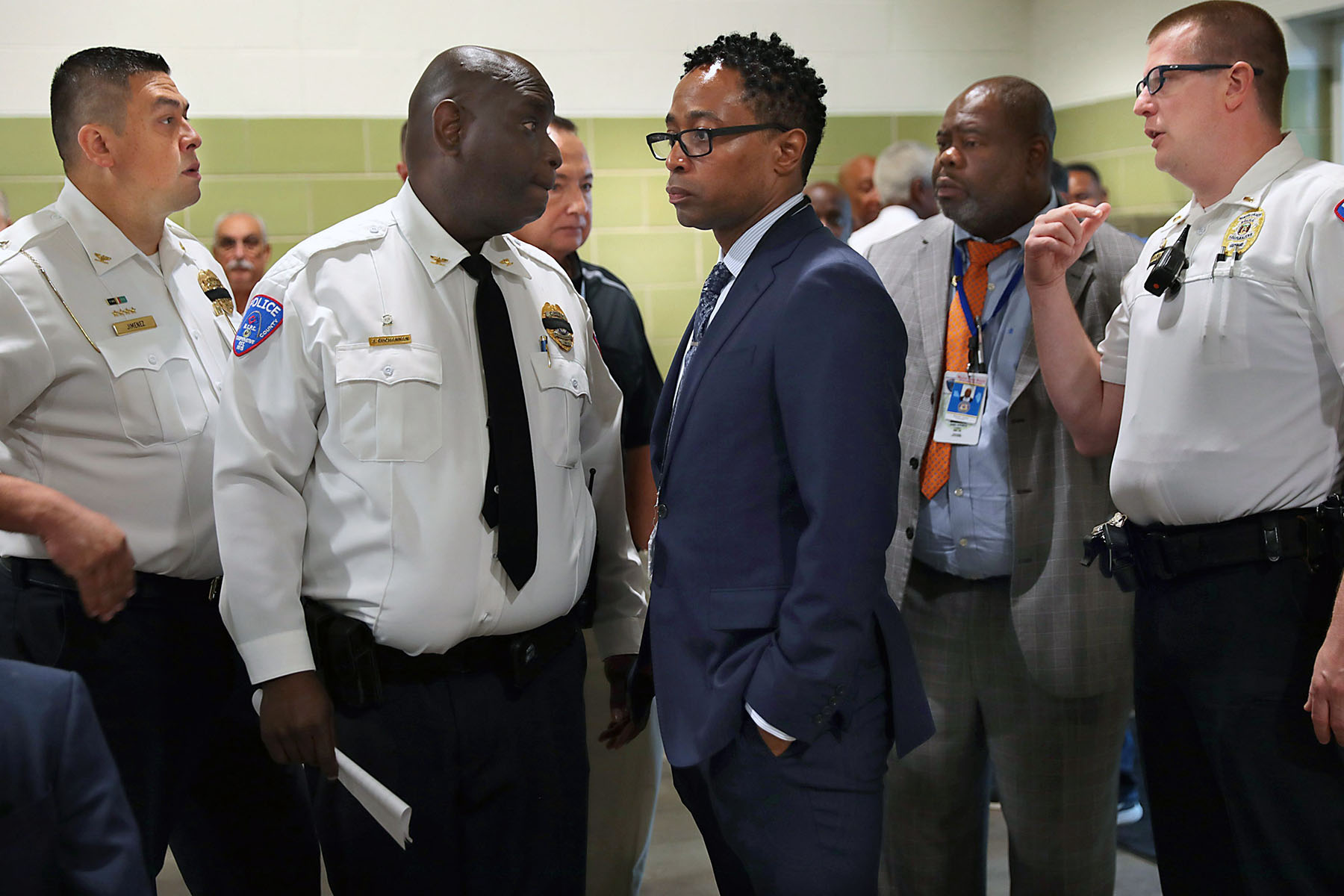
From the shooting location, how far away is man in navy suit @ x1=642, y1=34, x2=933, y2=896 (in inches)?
56.5

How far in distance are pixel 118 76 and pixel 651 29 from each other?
290 centimetres

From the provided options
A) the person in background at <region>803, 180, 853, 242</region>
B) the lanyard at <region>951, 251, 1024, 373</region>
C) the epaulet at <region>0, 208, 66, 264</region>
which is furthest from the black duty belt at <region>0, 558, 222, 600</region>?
the person in background at <region>803, 180, 853, 242</region>

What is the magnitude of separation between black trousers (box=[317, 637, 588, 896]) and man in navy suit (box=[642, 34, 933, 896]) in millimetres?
255

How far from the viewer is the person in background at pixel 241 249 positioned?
13.8 ft

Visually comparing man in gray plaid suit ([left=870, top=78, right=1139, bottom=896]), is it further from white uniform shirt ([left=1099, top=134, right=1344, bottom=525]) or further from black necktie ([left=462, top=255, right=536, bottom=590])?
black necktie ([left=462, top=255, right=536, bottom=590])

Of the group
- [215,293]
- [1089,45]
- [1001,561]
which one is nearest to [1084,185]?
[1089,45]

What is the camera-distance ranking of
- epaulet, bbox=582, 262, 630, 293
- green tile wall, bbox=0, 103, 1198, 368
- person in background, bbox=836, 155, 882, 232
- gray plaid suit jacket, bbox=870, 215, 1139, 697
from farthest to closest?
1. person in background, bbox=836, 155, 882, 232
2. green tile wall, bbox=0, 103, 1198, 368
3. epaulet, bbox=582, 262, 630, 293
4. gray plaid suit jacket, bbox=870, 215, 1139, 697

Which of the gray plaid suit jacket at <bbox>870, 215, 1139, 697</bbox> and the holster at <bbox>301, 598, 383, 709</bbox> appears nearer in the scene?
the holster at <bbox>301, 598, 383, 709</bbox>

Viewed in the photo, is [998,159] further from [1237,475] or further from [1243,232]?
[1237,475]

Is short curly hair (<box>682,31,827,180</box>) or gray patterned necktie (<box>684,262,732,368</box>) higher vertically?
short curly hair (<box>682,31,827,180</box>)

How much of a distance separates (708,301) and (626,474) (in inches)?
39.9

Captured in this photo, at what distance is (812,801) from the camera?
150cm

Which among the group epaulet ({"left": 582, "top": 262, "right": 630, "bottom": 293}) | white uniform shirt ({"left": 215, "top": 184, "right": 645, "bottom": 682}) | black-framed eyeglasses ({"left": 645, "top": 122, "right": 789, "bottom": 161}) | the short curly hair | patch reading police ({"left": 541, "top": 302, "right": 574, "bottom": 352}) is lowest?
white uniform shirt ({"left": 215, "top": 184, "right": 645, "bottom": 682})

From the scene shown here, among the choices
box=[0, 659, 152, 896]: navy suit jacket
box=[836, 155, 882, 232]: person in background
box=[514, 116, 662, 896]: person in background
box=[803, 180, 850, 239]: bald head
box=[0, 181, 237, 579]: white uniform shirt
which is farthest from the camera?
box=[836, 155, 882, 232]: person in background
